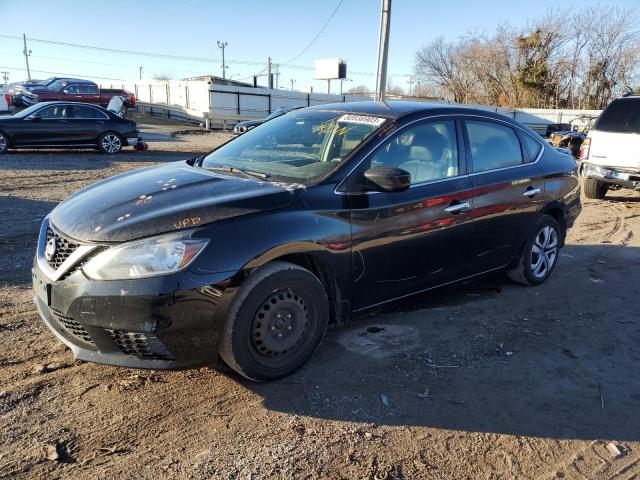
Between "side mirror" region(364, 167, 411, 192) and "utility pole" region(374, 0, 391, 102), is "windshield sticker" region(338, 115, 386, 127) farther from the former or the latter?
"utility pole" region(374, 0, 391, 102)

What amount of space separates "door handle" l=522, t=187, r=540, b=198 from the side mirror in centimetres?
188

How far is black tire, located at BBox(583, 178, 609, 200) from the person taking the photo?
10.5 meters

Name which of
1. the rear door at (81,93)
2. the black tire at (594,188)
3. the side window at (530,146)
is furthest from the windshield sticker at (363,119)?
the rear door at (81,93)

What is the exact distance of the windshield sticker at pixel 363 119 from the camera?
13.4 feet

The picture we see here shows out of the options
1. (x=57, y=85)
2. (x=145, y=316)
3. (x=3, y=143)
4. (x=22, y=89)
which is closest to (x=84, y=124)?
(x=3, y=143)

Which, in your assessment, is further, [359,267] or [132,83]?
[132,83]

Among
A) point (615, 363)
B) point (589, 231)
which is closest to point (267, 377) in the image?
point (615, 363)

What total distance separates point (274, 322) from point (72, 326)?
3.78ft

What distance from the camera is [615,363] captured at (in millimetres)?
3930

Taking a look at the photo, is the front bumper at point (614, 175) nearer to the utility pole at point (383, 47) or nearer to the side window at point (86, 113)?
the utility pole at point (383, 47)

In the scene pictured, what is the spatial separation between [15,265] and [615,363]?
5483mm

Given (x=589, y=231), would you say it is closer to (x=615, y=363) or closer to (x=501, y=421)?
(x=615, y=363)

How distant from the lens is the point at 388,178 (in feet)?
11.6

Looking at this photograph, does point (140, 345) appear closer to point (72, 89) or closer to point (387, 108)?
point (387, 108)
